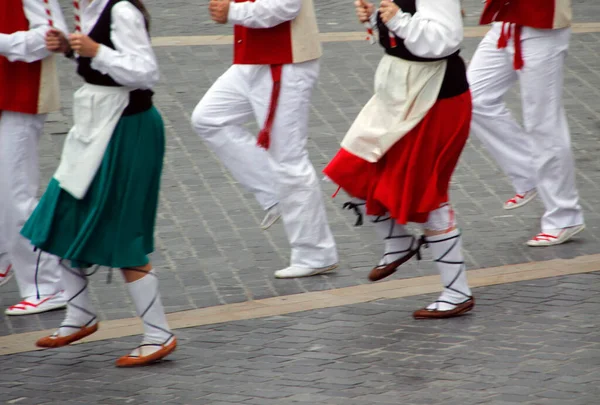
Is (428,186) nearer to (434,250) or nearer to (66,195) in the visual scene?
(434,250)

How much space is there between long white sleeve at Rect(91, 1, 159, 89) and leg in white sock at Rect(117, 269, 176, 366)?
84 cm

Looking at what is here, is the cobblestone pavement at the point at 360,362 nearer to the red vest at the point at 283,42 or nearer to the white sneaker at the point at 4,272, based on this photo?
the white sneaker at the point at 4,272

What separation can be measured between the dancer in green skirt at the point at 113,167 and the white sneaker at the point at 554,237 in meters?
2.56

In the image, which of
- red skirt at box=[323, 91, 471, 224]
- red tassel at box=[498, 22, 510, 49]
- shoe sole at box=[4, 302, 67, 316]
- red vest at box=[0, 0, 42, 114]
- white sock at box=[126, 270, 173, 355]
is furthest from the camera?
red tassel at box=[498, 22, 510, 49]

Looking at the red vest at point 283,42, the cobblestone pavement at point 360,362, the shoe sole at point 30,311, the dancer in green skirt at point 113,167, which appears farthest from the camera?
the red vest at point 283,42

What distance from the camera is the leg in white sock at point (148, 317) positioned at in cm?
551

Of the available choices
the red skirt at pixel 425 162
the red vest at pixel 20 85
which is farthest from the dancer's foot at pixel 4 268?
the red skirt at pixel 425 162

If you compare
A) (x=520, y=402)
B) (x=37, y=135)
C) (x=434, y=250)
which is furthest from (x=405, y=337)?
(x=37, y=135)

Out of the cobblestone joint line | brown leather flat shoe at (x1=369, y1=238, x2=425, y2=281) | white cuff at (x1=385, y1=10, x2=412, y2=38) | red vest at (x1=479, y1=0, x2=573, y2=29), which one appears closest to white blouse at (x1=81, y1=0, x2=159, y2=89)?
white cuff at (x1=385, y1=10, x2=412, y2=38)

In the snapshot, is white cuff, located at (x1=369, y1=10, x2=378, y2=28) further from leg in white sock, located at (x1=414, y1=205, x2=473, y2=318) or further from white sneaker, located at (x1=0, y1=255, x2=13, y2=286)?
white sneaker, located at (x1=0, y1=255, x2=13, y2=286)

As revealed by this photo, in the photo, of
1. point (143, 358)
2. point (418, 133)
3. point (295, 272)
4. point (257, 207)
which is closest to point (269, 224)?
point (295, 272)

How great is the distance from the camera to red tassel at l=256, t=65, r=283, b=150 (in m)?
6.64

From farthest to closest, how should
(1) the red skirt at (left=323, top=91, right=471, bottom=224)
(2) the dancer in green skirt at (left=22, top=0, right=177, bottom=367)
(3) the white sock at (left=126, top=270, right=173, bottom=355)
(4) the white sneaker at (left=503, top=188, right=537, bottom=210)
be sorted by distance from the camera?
(4) the white sneaker at (left=503, top=188, right=537, bottom=210)
(1) the red skirt at (left=323, top=91, right=471, bottom=224)
(3) the white sock at (left=126, top=270, right=173, bottom=355)
(2) the dancer in green skirt at (left=22, top=0, right=177, bottom=367)

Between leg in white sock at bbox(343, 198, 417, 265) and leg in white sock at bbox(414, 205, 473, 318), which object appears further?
leg in white sock at bbox(343, 198, 417, 265)
